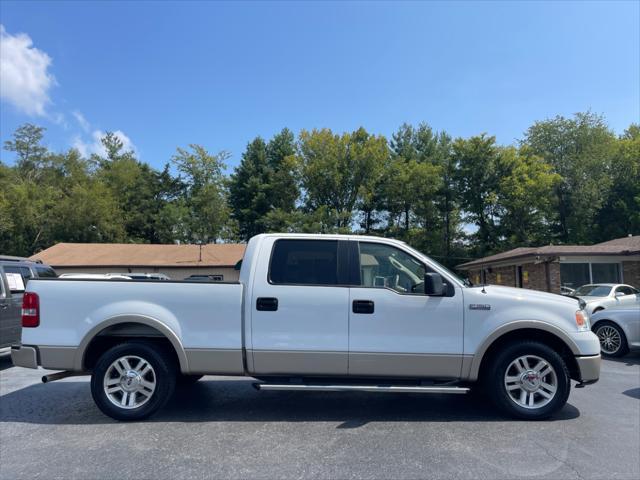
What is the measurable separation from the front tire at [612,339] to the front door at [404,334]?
660 cm

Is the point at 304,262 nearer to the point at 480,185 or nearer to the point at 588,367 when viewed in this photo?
the point at 588,367

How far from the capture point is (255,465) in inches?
158

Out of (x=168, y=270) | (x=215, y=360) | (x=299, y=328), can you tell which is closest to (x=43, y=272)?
(x=215, y=360)

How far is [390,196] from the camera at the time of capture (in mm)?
48250

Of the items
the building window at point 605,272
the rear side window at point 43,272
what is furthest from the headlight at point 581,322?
the building window at point 605,272

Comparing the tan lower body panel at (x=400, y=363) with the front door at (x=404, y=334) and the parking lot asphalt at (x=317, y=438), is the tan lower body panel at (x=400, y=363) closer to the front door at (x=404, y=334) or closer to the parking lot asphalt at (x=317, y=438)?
the front door at (x=404, y=334)

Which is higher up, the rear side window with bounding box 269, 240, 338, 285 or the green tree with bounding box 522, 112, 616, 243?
the green tree with bounding box 522, 112, 616, 243

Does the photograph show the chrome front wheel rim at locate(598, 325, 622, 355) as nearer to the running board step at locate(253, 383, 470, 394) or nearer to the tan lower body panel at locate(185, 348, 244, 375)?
the running board step at locate(253, 383, 470, 394)

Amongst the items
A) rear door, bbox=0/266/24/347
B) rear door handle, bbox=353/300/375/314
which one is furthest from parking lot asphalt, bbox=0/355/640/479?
rear door, bbox=0/266/24/347

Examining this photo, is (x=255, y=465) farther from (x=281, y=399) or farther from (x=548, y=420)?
(x=548, y=420)

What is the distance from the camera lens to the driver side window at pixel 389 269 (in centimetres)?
530

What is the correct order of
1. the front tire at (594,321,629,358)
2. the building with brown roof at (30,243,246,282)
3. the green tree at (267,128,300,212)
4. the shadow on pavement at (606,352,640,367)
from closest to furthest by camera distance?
the shadow on pavement at (606,352,640,367)
the front tire at (594,321,629,358)
the building with brown roof at (30,243,246,282)
the green tree at (267,128,300,212)

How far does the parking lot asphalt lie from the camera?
3.94 m

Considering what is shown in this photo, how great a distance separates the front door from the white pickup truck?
0.4 inches
